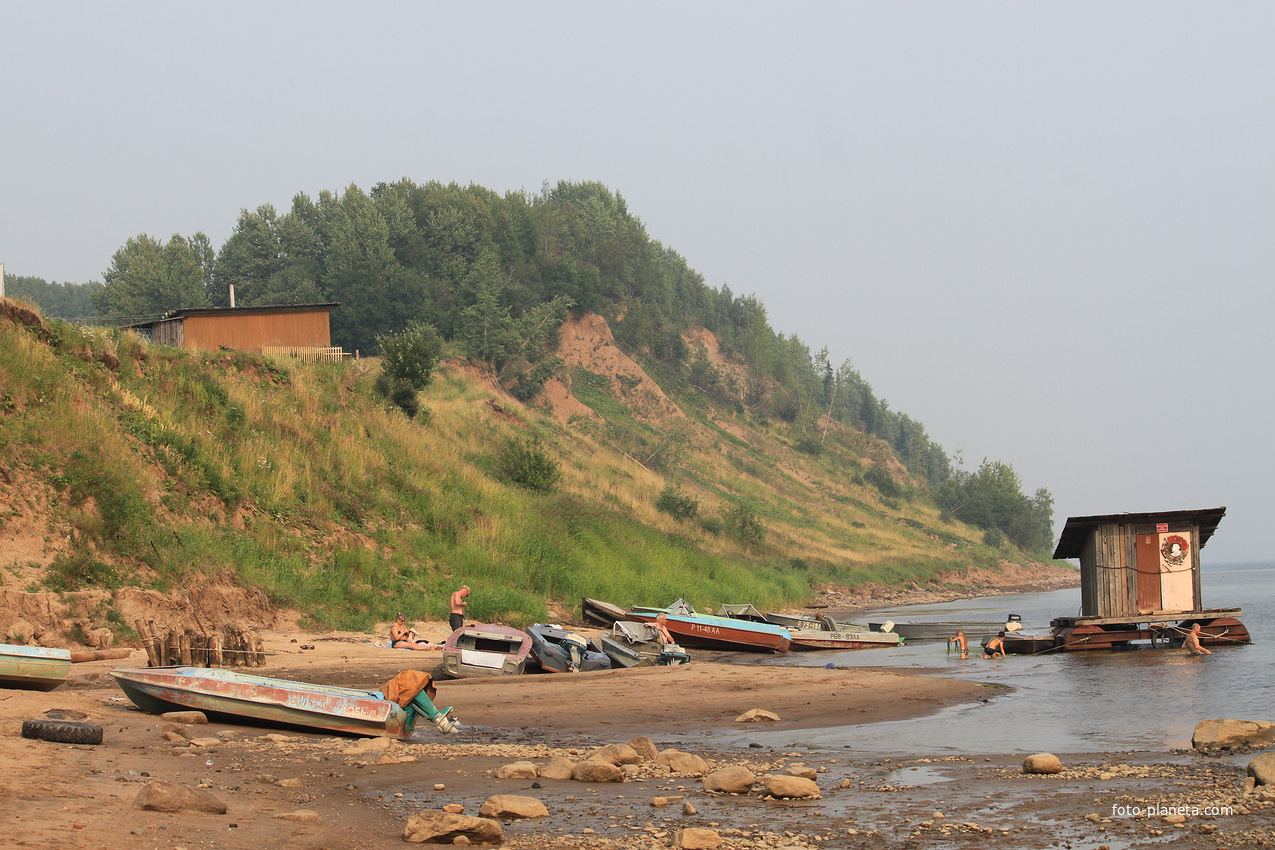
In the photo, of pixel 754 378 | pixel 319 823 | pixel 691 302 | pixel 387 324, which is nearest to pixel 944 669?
pixel 319 823

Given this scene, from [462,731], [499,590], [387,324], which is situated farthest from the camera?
[387,324]

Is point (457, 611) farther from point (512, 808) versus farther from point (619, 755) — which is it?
point (512, 808)

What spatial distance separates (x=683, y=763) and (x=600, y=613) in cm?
2137

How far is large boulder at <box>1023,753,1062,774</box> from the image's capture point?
1128 cm

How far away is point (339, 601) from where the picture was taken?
27.9m

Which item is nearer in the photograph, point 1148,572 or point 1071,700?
point 1071,700

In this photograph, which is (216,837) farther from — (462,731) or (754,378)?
(754,378)

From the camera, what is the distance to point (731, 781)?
33.7 feet

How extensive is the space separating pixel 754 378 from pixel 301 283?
2228 inches

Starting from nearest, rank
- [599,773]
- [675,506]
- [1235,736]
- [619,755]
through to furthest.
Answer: [599,773]
[619,755]
[1235,736]
[675,506]

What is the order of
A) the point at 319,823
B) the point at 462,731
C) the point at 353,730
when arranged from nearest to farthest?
the point at 319,823
the point at 353,730
the point at 462,731

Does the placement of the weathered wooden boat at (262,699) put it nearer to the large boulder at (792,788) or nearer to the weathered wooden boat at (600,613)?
the large boulder at (792,788)

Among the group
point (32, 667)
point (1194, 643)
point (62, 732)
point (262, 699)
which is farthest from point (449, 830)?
point (1194, 643)
